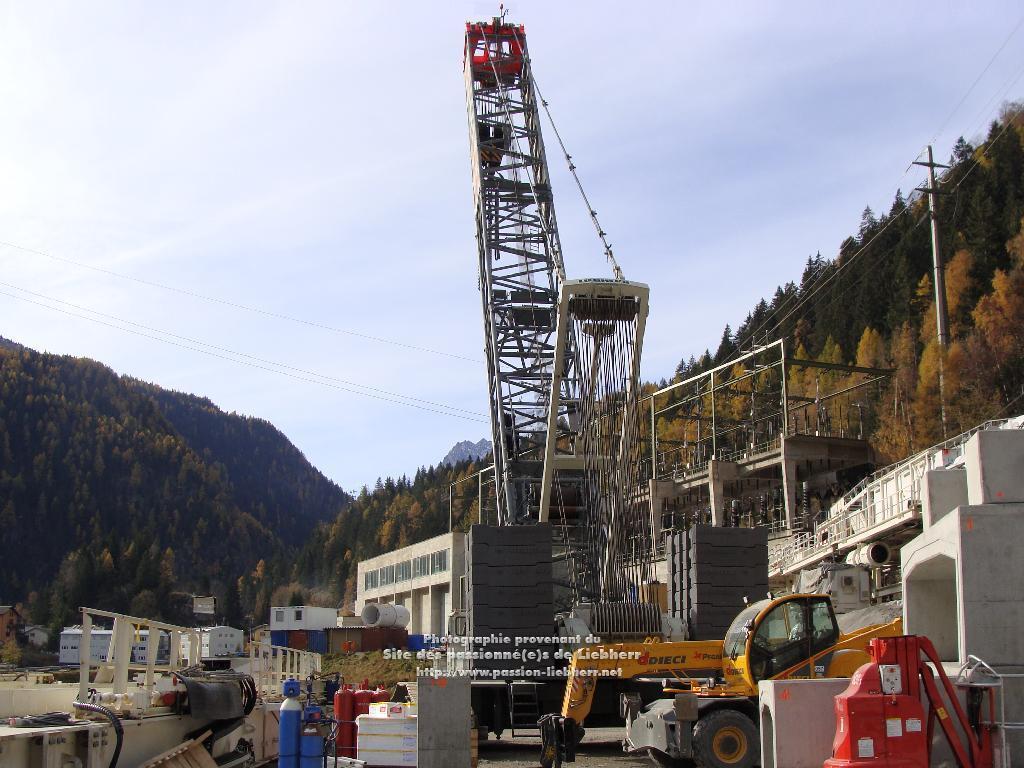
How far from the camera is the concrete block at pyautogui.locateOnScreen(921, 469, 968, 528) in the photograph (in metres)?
15.8

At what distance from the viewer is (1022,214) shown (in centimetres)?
8338

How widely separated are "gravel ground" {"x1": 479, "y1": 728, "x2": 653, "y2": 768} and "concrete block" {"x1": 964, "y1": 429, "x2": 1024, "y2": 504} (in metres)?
Result: 7.60

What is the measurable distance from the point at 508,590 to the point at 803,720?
10.9 metres

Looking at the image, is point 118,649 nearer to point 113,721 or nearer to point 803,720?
point 113,721

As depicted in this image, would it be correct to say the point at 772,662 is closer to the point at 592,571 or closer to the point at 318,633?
the point at 592,571

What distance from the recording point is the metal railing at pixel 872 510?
3656 centimetres

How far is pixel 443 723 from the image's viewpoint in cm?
1577

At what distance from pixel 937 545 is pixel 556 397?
15.5 metres

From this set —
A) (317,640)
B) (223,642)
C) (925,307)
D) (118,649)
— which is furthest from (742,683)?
(925,307)

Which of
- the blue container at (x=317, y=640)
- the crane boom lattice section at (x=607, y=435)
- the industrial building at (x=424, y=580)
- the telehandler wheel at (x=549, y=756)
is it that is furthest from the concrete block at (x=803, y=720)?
the blue container at (x=317, y=640)

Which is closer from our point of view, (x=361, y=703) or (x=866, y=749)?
(x=866, y=749)

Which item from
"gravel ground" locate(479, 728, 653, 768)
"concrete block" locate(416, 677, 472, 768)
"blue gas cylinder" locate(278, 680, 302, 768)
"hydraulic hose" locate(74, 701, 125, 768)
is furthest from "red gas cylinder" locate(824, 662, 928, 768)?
"gravel ground" locate(479, 728, 653, 768)

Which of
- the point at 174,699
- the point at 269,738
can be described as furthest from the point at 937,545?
the point at 269,738

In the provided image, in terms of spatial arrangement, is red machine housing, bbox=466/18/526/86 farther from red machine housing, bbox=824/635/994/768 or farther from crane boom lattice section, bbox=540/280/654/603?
red machine housing, bbox=824/635/994/768
